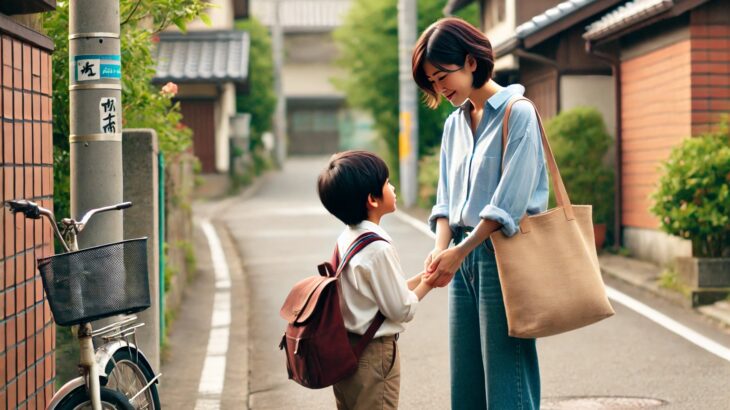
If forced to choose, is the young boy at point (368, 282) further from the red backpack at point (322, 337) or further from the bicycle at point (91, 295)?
the bicycle at point (91, 295)

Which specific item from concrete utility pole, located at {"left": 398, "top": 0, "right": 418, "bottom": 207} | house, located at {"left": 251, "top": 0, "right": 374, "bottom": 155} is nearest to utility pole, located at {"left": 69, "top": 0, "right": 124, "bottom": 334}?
concrete utility pole, located at {"left": 398, "top": 0, "right": 418, "bottom": 207}

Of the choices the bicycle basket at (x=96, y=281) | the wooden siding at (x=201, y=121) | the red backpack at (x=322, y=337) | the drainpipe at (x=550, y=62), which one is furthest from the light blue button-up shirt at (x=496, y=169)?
the wooden siding at (x=201, y=121)

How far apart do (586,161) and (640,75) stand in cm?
132

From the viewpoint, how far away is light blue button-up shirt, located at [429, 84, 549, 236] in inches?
150

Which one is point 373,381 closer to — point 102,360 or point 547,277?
point 547,277

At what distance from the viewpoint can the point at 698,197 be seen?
10375 mm

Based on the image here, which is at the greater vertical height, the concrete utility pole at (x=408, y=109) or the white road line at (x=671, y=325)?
the concrete utility pole at (x=408, y=109)

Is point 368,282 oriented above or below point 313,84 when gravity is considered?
below

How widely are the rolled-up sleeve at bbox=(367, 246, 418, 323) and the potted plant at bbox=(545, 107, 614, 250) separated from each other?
10945mm

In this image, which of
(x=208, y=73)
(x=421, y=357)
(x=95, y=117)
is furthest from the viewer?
(x=208, y=73)

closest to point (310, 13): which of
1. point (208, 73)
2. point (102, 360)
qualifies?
point (208, 73)

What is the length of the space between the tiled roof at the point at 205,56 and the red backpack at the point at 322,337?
2293 centimetres

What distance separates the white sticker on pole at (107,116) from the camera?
509cm

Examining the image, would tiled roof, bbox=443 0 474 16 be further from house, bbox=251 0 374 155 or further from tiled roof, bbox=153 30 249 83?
house, bbox=251 0 374 155
